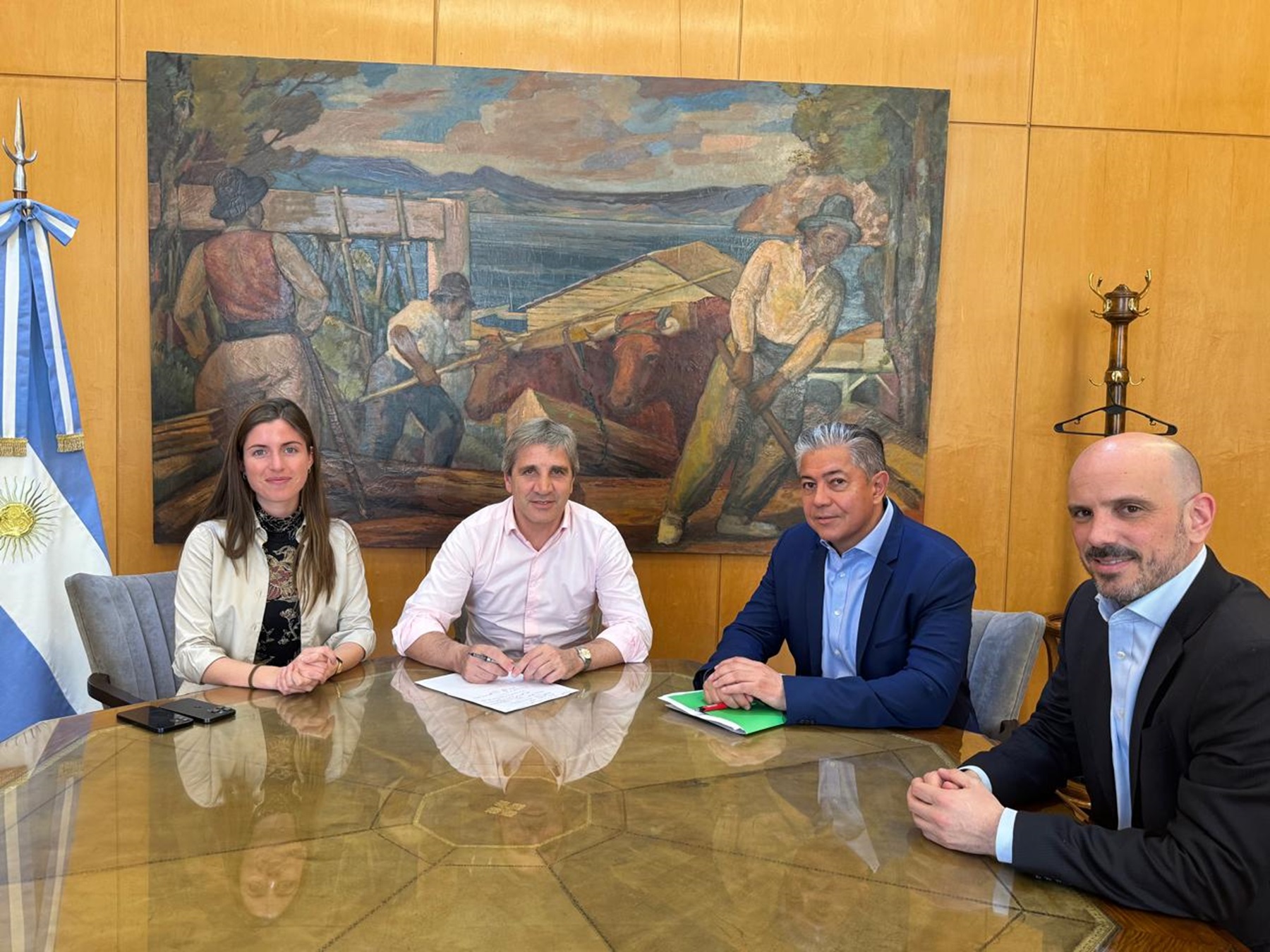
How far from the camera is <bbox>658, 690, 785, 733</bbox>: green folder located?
2320 mm

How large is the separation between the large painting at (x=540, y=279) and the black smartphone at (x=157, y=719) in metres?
1.71

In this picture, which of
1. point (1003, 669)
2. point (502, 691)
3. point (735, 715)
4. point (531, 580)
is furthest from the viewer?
point (531, 580)

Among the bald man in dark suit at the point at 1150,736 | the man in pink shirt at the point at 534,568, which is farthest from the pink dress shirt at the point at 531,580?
the bald man in dark suit at the point at 1150,736

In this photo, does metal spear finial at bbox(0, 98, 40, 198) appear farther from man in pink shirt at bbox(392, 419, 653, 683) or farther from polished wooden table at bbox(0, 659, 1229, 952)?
polished wooden table at bbox(0, 659, 1229, 952)

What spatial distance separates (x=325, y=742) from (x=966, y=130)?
3420 millimetres

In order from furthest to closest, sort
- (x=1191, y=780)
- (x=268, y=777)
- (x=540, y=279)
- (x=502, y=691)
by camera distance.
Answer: (x=540, y=279)
(x=502, y=691)
(x=268, y=777)
(x=1191, y=780)

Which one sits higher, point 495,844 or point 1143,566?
point 1143,566

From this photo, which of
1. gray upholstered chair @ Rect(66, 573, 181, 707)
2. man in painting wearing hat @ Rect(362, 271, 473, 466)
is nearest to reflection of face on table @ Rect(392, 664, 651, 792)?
gray upholstered chair @ Rect(66, 573, 181, 707)

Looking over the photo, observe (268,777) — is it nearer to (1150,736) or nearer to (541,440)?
(541,440)

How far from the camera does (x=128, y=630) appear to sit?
3.10 metres

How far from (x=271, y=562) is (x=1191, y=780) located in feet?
8.14

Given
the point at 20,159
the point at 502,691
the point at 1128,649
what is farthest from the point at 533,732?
the point at 20,159

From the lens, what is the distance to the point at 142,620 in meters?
3.17

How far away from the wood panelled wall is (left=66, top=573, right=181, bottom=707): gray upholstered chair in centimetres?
88
